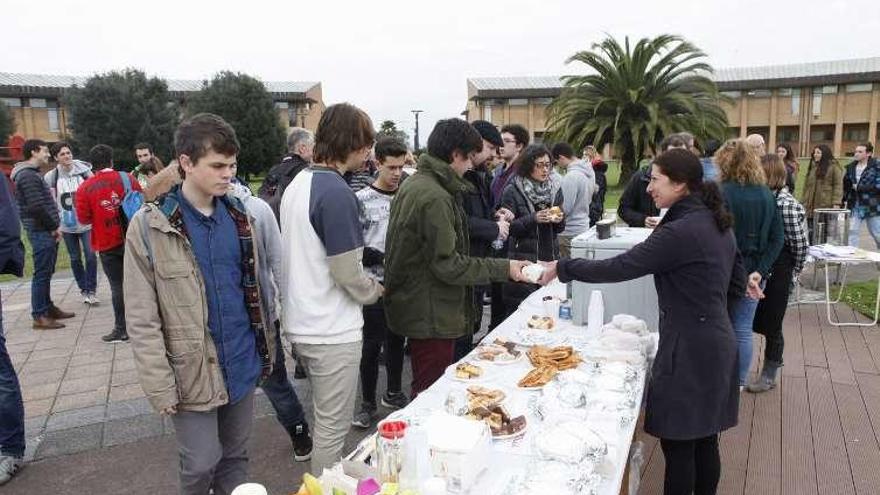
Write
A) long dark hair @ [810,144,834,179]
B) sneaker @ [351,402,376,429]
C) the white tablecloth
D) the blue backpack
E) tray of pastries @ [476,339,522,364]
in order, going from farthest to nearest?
long dark hair @ [810,144,834,179] < the blue backpack < sneaker @ [351,402,376,429] < tray of pastries @ [476,339,522,364] < the white tablecloth

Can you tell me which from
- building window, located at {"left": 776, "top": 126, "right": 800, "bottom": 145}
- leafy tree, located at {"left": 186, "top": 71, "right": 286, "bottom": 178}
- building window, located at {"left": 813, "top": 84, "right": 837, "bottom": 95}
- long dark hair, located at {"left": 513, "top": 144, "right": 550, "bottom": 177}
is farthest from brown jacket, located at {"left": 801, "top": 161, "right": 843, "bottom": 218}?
building window, located at {"left": 776, "top": 126, "right": 800, "bottom": 145}

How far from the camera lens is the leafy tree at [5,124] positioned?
36219 mm

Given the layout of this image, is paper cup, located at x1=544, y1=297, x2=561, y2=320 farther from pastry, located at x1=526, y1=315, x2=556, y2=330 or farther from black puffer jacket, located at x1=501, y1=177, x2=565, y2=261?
black puffer jacket, located at x1=501, y1=177, x2=565, y2=261

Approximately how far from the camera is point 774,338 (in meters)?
4.23

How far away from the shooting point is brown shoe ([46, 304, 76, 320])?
6619mm

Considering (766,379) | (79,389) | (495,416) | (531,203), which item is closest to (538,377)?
(495,416)

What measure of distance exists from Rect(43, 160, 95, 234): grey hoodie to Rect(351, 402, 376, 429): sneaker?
4.77 meters

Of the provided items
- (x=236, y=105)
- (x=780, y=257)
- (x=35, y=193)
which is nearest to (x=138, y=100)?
(x=236, y=105)

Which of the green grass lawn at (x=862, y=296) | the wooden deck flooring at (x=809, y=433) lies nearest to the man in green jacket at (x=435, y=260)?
the wooden deck flooring at (x=809, y=433)

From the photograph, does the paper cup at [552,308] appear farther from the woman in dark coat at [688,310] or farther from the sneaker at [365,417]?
the sneaker at [365,417]

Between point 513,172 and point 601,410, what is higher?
point 513,172

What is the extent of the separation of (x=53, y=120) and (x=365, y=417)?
50826 mm

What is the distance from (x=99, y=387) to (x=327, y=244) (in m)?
3.57

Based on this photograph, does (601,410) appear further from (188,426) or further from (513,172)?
(513,172)
